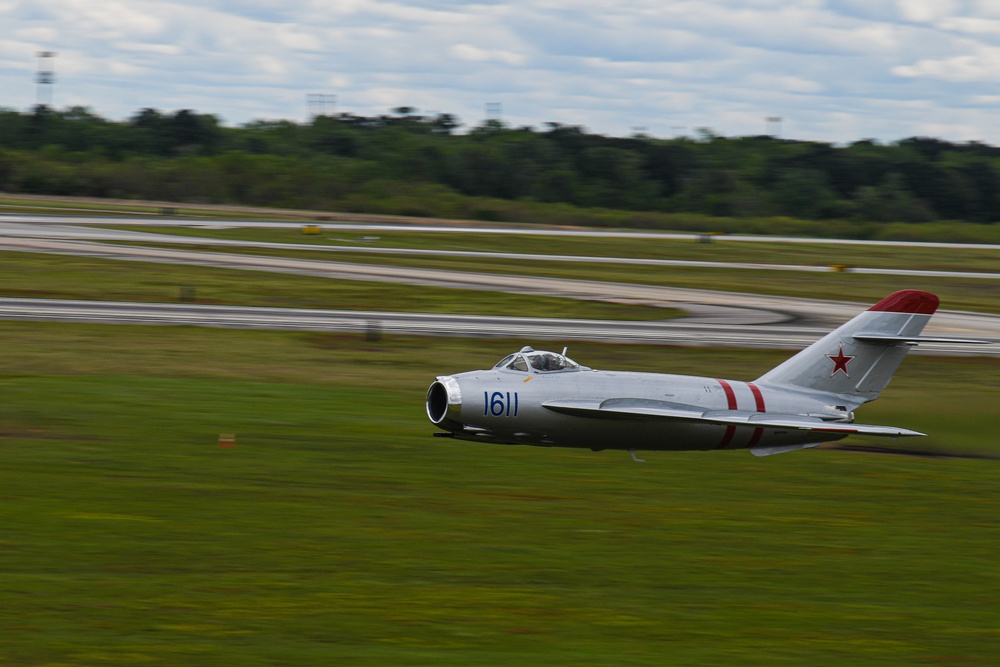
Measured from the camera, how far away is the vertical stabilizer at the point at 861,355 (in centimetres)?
2158

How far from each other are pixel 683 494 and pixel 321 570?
7030mm

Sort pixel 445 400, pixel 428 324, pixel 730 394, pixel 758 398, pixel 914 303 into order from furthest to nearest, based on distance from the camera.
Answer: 1. pixel 428 324
2. pixel 914 303
3. pixel 758 398
4. pixel 730 394
5. pixel 445 400

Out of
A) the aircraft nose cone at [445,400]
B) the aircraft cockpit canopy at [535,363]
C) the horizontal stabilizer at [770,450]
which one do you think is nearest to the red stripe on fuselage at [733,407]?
the horizontal stabilizer at [770,450]

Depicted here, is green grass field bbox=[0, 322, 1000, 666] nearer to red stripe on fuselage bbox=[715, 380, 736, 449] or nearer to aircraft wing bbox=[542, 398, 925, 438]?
red stripe on fuselage bbox=[715, 380, 736, 449]

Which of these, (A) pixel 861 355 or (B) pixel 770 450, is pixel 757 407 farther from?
(A) pixel 861 355

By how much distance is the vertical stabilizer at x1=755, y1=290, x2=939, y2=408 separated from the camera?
70.8 feet

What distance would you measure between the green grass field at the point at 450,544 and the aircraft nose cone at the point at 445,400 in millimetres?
868

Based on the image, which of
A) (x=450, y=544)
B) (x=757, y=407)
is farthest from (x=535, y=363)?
(x=450, y=544)

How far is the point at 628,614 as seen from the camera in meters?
11.8

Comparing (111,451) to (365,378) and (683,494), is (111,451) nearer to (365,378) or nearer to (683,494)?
(683,494)

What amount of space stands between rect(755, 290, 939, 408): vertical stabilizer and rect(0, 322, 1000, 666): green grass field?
4.66 feet

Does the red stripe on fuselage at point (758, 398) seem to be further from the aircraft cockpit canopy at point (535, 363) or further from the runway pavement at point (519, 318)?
the runway pavement at point (519, 318)

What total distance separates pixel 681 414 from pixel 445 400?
4.20 metres

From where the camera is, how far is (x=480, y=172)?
148 metres
